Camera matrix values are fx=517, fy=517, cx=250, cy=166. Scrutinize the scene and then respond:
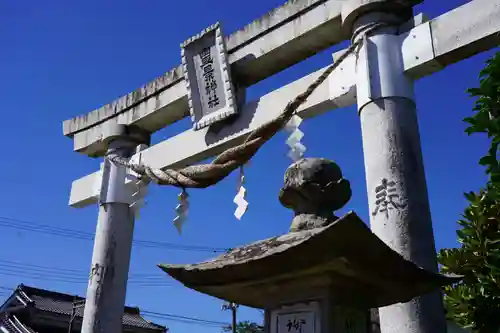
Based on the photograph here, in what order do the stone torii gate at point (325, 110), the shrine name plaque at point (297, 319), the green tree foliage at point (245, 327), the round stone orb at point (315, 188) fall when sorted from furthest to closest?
the green tree foliage at point (245, 327), the stone torii gate at point (325, 110), the round stone orb at point (315, 188), the shrine name plaque at point (297, 319)

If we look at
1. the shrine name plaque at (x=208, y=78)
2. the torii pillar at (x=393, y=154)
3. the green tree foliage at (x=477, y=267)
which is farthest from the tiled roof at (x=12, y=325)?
the torii pillar at (x=393, y=154)

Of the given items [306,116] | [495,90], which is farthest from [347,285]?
[306,116]

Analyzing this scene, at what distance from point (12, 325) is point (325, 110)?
747 inches

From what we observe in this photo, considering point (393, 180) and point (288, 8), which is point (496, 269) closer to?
point (393, 180)

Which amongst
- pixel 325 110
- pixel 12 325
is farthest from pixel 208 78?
pixel 12 325

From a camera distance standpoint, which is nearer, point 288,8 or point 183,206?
point 183,206

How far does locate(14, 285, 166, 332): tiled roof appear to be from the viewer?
Result: 836 inches

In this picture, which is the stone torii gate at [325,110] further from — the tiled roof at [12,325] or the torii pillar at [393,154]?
the tiled roof at [12,325]

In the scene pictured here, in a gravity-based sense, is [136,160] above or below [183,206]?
above

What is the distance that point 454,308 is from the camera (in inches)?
228

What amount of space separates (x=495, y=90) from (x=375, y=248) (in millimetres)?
1603

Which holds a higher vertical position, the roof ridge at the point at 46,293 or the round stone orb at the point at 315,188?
the roof ridge at the point at 46,293

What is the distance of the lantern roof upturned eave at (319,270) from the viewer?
2510 millimetres

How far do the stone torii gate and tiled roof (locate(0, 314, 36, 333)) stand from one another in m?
13.6
